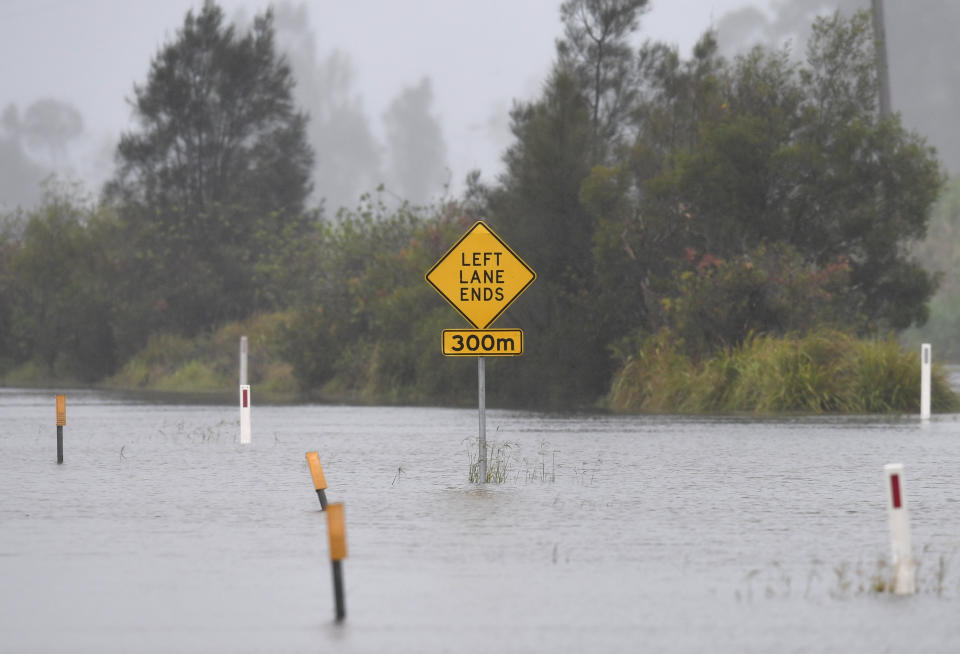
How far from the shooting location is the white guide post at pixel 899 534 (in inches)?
393

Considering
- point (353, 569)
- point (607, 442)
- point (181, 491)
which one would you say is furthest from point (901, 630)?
point (607, 442)

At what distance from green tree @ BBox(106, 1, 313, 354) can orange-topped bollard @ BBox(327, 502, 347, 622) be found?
191 feet

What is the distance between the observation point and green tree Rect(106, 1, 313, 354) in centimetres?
6800

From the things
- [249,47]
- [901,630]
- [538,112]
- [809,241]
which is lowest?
[901,630]

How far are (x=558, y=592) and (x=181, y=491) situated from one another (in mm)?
7675

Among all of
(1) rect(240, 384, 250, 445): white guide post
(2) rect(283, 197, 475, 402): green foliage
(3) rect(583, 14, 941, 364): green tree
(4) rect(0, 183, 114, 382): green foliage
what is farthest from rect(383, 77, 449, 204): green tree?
(1) rect(240, 384, 250, 445): white guide post

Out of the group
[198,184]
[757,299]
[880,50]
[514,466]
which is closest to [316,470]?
[514,466]

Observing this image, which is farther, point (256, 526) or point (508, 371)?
point (508, 371)

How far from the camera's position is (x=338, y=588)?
942 cm

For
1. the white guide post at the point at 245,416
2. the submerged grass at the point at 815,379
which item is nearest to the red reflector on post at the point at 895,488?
the white guide post at the point at 245,416

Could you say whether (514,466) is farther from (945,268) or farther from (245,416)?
(945,268)

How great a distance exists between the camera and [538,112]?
42.6m

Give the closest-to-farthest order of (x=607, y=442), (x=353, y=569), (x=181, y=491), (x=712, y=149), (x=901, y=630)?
(x=901, y=630) → (x=353, y=569) → (x=181, y=491) → (x=607, y=442) → (x=712, y=149)

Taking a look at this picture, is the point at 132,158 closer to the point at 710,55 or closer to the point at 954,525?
the point at 710,55
